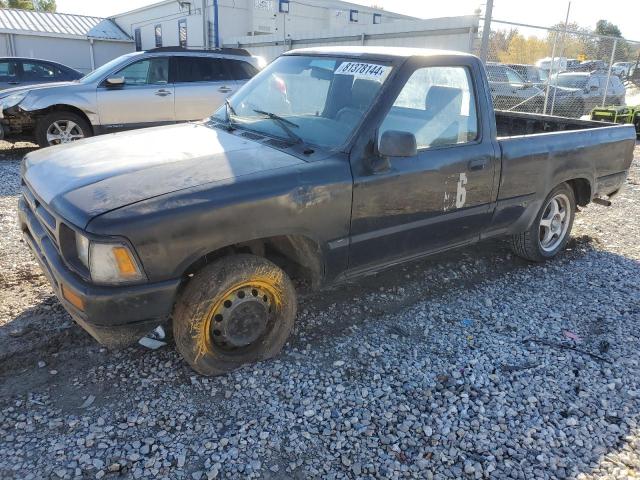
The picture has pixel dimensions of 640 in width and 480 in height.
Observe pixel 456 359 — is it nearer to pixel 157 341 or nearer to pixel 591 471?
pixel 591 471

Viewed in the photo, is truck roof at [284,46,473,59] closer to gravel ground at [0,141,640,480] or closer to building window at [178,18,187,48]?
gravel ground at [0,141,640,480]

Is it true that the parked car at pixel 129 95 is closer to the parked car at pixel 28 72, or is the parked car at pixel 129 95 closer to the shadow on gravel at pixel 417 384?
the parked car at pixel 28 72

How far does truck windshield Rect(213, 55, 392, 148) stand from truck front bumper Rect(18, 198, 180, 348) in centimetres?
138

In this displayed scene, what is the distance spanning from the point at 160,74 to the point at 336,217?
698cm

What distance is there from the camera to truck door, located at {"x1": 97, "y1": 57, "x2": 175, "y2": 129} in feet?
27.4

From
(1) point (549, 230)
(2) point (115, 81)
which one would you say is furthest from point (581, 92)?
(2) point (115, 81)

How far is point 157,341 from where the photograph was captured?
3266mm

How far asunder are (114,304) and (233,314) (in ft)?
2.29

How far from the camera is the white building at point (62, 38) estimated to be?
2742 cm

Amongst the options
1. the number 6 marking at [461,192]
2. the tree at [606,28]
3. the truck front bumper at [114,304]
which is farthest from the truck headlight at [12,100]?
the tree at [606,28]

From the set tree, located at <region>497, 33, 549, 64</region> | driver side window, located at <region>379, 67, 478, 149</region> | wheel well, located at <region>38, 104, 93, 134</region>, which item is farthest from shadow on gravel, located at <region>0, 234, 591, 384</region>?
tree, located at <region>497, 33, 549, 64</region>

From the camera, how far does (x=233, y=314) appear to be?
9.60 ft

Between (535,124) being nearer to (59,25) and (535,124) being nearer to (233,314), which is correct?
(233,314)

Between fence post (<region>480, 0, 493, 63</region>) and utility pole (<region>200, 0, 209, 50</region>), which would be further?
utility pole (<region>200, 0, 209, 50</region>)
